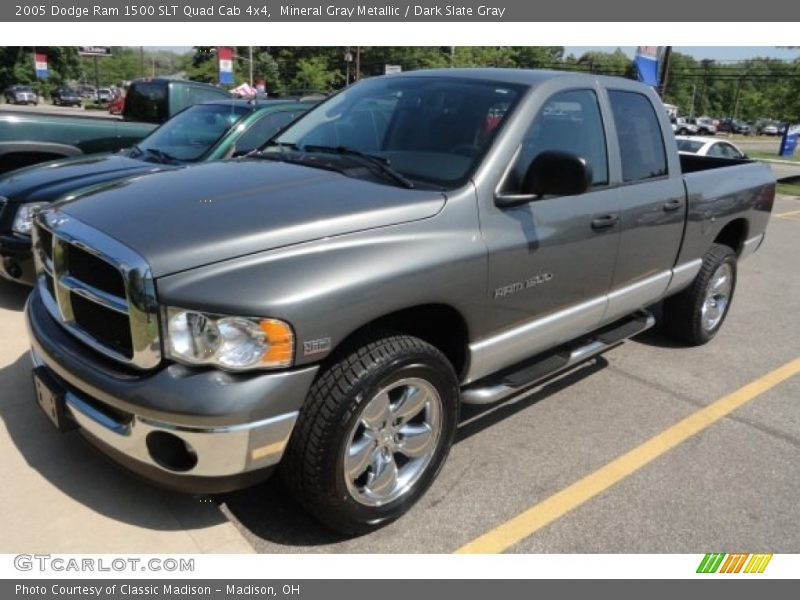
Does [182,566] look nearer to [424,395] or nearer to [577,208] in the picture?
[424,395]

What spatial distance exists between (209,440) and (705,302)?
417cm

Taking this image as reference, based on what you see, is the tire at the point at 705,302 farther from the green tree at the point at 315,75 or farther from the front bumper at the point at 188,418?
the green tree at the point at 315,75

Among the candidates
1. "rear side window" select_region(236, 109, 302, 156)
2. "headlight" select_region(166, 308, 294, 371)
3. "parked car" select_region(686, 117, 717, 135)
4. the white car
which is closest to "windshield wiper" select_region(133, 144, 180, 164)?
"rear side window" select_region(236, 109, 302, 156)

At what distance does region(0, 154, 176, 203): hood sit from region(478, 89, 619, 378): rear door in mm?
2803

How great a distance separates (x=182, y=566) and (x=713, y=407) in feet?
10.9

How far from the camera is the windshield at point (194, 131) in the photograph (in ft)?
19.8

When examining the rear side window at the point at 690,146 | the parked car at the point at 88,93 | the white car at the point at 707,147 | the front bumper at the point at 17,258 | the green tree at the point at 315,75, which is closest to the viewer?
the front bumper at the point at 17,258

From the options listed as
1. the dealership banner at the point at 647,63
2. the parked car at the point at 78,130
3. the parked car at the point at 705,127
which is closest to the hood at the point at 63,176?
the parked car at the point at 78,130

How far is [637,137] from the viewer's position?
4.12 metres

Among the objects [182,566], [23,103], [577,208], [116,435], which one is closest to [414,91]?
[577,208]

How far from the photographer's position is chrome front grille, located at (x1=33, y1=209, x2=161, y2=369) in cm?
233

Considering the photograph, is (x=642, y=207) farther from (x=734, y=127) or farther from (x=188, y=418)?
(x=734, y=127)

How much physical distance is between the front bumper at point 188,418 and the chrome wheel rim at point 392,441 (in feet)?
1.13

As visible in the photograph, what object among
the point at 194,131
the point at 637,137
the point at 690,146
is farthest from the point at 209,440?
the point at 690,146
